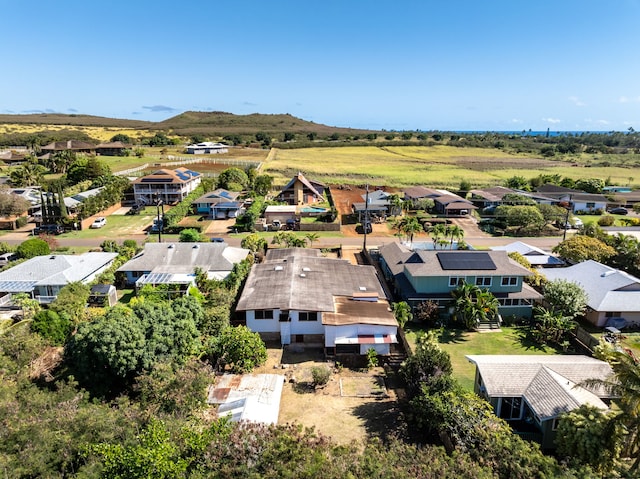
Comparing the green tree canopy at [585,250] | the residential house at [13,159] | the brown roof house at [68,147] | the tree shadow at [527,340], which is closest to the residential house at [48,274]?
the tree shadow at [527,340]

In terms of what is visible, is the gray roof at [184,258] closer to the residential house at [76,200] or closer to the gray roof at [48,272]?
the gray roof at [48,272]

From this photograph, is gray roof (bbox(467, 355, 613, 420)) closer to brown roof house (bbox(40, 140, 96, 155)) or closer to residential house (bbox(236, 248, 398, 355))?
residential house (bbox(236, 248, 398, 355))

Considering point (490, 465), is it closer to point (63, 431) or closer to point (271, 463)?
point (271, 463)

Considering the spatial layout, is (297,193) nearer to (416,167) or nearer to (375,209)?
(375,209)

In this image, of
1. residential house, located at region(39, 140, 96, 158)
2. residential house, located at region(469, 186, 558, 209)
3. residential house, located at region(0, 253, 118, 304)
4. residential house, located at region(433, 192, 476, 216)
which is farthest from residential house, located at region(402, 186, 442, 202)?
residential house, located at region(39, 140, 96, 158)

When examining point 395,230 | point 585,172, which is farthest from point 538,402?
point 585,172

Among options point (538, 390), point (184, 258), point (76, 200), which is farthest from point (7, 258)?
point (538, 390)
